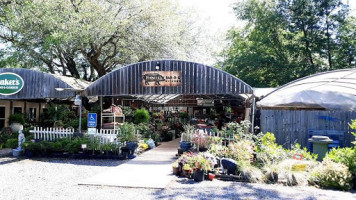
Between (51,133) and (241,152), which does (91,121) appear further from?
(241,152)

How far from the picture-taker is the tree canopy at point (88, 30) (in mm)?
16438

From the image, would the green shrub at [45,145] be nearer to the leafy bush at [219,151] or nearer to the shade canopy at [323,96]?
the leafy bush at [219,151]

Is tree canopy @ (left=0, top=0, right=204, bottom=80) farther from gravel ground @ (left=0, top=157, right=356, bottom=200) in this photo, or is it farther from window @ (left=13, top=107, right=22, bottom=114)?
gravel ground @ (left=0, top=157, right=356, bottom=200)

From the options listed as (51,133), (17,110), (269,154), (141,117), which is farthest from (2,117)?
(269,154)

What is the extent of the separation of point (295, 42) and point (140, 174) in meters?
20.5

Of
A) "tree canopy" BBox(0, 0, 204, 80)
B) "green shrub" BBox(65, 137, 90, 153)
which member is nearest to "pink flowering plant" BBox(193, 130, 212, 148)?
"green shrub" BBox(65, 137, 90, 153)

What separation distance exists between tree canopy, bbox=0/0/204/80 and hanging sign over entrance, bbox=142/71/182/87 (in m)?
6.08

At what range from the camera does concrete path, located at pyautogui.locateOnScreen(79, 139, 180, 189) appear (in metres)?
7.16

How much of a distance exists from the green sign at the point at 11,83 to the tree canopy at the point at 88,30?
111 inches

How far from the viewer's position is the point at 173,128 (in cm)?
1883

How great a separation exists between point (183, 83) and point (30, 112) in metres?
11.7

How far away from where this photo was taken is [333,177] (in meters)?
6.98

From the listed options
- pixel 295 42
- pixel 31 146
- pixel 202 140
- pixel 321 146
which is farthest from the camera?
pixel 295 42

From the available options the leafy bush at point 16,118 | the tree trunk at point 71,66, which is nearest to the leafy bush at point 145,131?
the leafy bush at point 16,118
